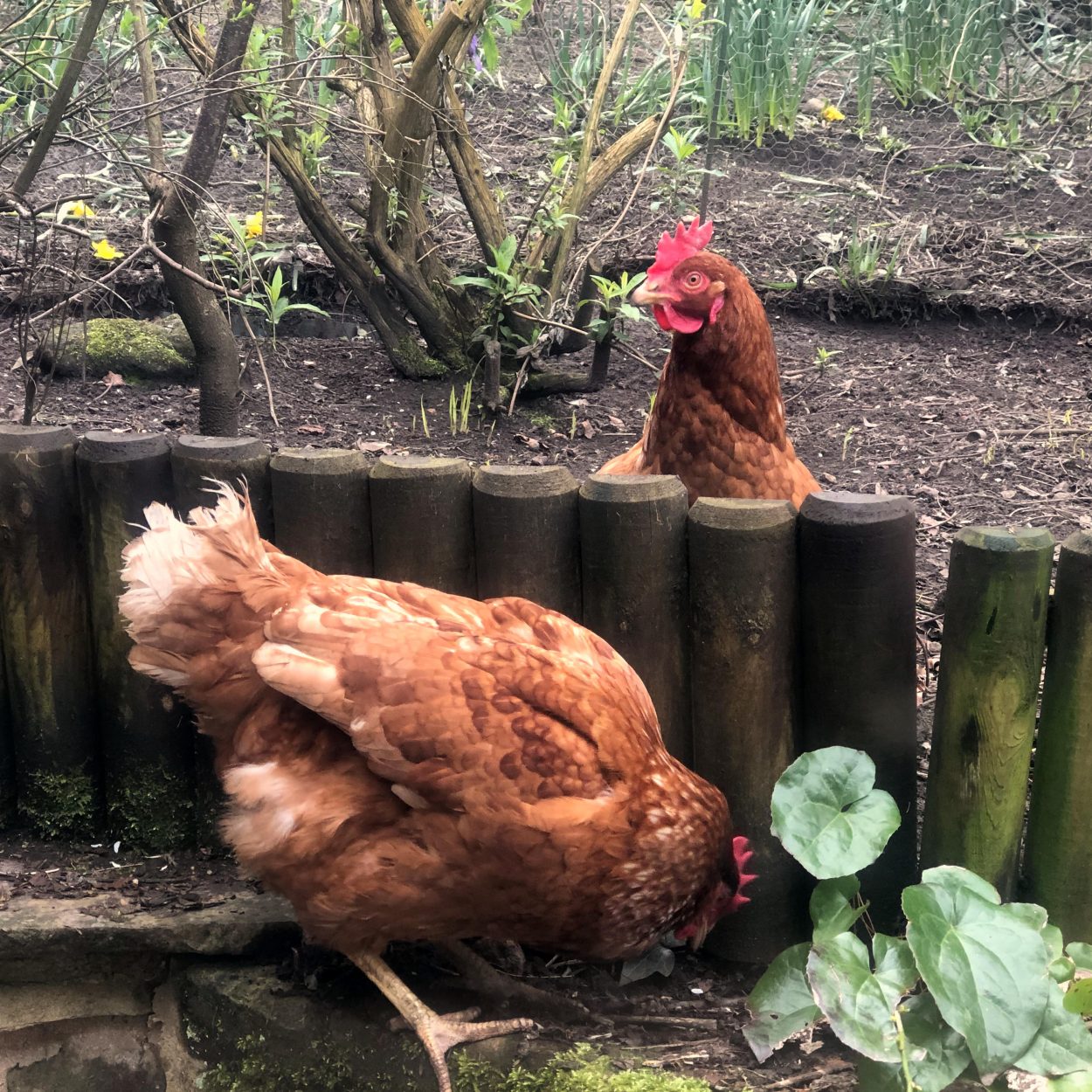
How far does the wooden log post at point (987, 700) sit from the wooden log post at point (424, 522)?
1087mm

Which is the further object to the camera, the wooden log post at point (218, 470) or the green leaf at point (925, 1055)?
the wooden log post at point (218, 470)

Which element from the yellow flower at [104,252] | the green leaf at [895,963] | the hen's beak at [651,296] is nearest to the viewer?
the green leaf at [895,963]

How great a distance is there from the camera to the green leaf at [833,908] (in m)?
2.25

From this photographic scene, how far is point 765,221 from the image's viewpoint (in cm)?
638

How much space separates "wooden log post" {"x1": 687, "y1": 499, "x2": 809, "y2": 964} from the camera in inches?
93.1

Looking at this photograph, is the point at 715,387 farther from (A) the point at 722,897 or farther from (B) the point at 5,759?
(B) the point at 5,759

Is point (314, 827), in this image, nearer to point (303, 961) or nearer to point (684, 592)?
point (303, 961)

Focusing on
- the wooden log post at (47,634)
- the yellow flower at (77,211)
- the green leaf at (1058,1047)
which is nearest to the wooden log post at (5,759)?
the wooden log post at (47,634)

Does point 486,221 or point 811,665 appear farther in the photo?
point 486,221

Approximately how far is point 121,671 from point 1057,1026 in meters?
2.23

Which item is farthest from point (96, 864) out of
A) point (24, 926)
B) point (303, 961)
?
point (303, 961)

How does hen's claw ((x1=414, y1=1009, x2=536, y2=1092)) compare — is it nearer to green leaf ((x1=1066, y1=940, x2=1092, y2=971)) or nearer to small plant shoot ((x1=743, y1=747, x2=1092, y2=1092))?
small plant shoot ((x1=743, y1=747, x2=1092, y2=1092))

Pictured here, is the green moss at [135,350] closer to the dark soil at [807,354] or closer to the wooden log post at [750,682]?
the dark soil at [807,354]

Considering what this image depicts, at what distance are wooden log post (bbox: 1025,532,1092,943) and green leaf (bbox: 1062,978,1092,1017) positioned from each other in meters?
0.25
